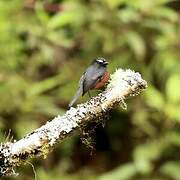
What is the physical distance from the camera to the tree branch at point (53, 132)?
4.47 feet

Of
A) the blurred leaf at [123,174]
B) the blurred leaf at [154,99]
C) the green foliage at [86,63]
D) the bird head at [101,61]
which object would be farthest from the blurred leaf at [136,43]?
the bird head at [101,61]

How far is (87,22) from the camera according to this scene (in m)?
4.36

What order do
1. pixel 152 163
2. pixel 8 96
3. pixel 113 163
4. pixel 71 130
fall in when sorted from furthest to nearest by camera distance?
pixel 113 163, pixel 152 163, pixel 8 96, pixel 71 130

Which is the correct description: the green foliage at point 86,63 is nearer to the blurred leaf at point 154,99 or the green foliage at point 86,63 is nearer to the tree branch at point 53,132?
the blurred leaf at point 154,99

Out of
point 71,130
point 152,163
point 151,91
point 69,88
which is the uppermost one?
point 69,88

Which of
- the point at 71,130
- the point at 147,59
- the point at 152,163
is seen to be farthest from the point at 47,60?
the point at 71,130

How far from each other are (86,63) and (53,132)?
10.2ft

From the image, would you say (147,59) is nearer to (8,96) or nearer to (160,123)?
(160,123)

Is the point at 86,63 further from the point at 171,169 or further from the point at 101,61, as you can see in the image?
the point at 101,61

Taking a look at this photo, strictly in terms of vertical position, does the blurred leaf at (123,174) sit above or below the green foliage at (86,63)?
below

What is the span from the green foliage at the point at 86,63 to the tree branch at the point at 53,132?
8.06 ft

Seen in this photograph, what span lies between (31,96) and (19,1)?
73 centimetres

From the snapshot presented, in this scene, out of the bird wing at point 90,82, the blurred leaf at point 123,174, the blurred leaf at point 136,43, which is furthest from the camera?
the blurred leaf at point 136,43

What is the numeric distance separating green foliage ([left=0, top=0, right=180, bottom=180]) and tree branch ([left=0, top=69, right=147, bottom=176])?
8.06 feet
